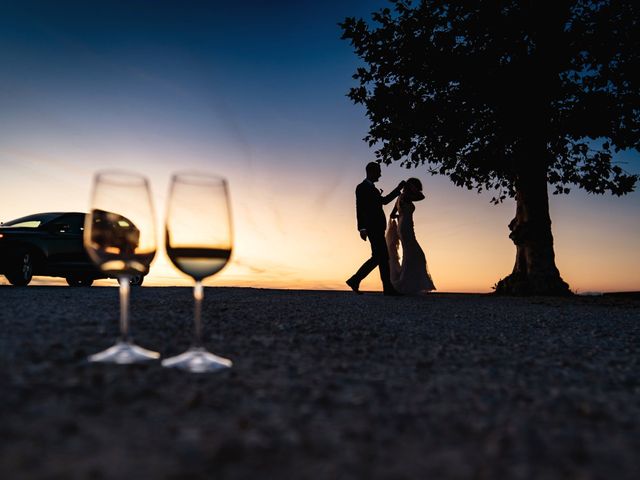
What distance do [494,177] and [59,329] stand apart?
1603 centimetres

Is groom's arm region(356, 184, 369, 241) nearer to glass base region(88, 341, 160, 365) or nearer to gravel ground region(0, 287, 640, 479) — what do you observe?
gravel ground region(0, 287, 640, 479)

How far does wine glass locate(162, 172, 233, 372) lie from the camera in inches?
109

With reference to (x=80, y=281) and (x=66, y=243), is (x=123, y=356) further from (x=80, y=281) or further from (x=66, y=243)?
(x=80, y=281)

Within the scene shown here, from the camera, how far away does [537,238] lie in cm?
1680

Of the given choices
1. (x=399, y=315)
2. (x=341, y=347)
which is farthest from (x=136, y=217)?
(x=399, y=315)

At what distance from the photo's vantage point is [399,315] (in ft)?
25.5

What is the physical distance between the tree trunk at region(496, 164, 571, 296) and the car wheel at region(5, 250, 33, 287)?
13.2 metres

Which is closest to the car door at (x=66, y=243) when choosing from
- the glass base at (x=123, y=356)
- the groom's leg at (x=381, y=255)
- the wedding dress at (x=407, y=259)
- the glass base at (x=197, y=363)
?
the groom's leg at (x=381, y=255)

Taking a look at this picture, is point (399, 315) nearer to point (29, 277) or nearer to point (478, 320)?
point (478, 320)

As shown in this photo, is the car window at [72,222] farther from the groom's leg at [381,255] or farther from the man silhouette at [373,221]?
the groom's leg at [381,255]

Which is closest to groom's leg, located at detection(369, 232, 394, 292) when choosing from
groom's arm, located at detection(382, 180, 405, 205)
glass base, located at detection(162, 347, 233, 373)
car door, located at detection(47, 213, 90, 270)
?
groom's arm, located at detection(382, 180, 405, 205)

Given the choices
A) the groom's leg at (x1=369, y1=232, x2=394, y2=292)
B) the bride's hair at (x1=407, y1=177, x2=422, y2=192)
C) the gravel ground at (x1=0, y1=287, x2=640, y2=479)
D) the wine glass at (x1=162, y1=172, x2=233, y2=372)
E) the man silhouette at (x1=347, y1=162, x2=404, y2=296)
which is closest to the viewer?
the gravel ground at (x1=0, y1=287, x2=640, y2=479)

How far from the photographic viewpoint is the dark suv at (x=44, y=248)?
13.4 meters

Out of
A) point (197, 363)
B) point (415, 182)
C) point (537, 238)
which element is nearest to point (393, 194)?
point (415, 182)
